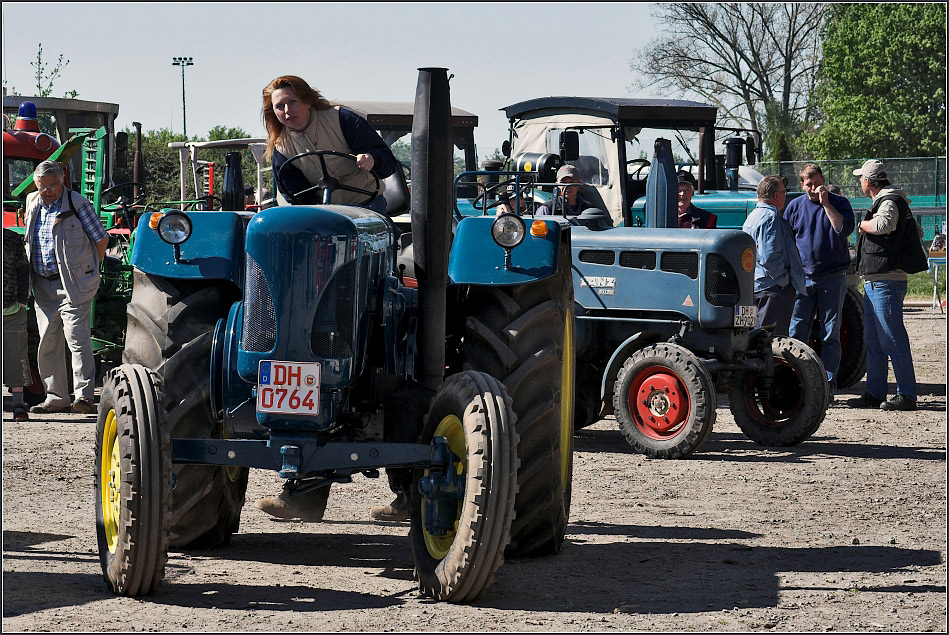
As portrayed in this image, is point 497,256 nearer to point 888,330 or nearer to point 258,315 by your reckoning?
point 258,315

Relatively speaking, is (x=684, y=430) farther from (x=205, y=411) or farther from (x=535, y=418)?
(x=205, y=411)

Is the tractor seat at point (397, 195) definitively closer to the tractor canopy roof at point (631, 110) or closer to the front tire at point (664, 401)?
the front tire at point (664, 401)

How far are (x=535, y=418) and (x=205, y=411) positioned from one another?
1.26 meters

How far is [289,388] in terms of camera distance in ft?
16.3

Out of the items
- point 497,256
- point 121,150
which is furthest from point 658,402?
point 121,150

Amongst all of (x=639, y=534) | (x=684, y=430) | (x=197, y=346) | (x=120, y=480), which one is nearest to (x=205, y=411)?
(x=197, y=346)

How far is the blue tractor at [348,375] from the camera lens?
486cm

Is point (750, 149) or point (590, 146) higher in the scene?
point (750, 149)

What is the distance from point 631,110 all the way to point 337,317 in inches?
379

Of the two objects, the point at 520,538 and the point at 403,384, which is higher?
the point at 403,384

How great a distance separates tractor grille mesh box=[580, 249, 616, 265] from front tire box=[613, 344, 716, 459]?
75 cm

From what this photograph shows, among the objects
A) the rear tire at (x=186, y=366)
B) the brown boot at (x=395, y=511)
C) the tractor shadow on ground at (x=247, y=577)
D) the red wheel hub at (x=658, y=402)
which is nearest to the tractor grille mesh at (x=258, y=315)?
the rear tire at (x=186, y=366)

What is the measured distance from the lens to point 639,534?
22.0 feet

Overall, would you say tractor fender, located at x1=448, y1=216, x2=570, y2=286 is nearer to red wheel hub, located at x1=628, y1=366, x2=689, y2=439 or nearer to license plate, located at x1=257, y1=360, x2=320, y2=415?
license plate, located at x1=257, y1=360, x2=320, y2=415
